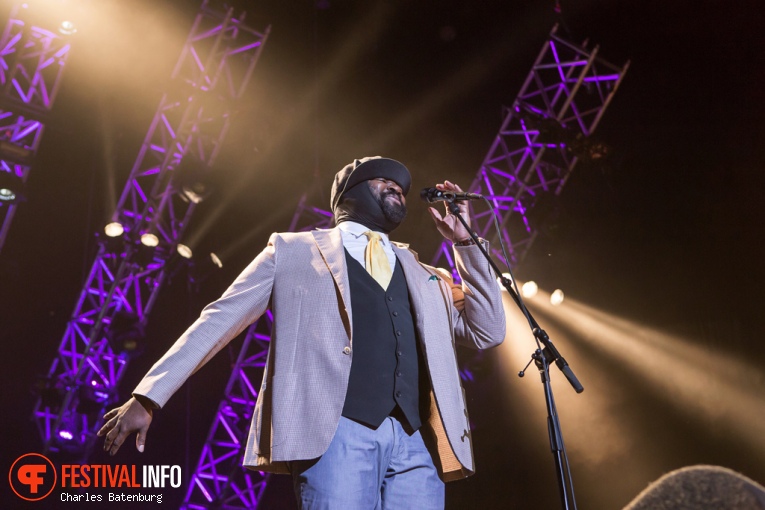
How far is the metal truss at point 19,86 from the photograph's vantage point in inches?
233

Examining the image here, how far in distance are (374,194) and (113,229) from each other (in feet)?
15.2

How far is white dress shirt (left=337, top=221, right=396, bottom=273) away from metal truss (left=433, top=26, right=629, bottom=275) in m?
4.52

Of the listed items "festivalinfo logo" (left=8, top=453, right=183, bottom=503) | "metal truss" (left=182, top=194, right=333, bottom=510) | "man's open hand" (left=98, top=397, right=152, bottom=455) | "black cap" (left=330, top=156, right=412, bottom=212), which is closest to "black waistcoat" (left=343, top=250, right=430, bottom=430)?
"black cap" (left=330, top=156, right=412, bottom=212)

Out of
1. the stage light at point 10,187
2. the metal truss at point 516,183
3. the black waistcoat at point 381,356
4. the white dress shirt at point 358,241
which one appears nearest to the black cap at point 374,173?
the white dress shirt at point 358,241

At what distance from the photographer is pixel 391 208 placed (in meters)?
2.87

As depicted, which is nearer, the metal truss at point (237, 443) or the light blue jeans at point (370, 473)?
the light blue jeans at point (370, 473)

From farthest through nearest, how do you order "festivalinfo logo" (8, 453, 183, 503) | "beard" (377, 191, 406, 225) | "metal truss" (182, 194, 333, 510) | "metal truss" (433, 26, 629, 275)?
"metal truss" (182, 194, 333, 510)
"metal truss" (433, 26, 629, 275)
"festivalinfo logo" (8, 453, 183, 503)
"beard" (377, 191, 406, 225)

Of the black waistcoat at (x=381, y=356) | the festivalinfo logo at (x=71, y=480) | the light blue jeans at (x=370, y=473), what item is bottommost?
the festivalinfo logo at (x=71, y=480)

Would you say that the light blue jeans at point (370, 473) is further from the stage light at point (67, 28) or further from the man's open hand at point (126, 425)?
the stage light at point (67, 28)

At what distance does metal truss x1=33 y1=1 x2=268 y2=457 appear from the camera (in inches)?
268

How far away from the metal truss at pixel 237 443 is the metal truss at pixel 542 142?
161 centimetres

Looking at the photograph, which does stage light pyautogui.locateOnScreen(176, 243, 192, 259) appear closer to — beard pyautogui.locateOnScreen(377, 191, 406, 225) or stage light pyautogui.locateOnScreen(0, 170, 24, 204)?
stage light pyautogui.locateOnScreen(0, 170, 24, 204)

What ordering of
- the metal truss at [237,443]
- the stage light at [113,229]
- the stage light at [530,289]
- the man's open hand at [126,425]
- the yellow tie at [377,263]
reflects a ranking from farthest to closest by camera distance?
the metal truss at [237,443], the stage light at [530,289], the stage light at [113,229], the yellow tie at [377,263], the man's open hand at [126,425]

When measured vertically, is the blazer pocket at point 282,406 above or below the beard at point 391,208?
below
